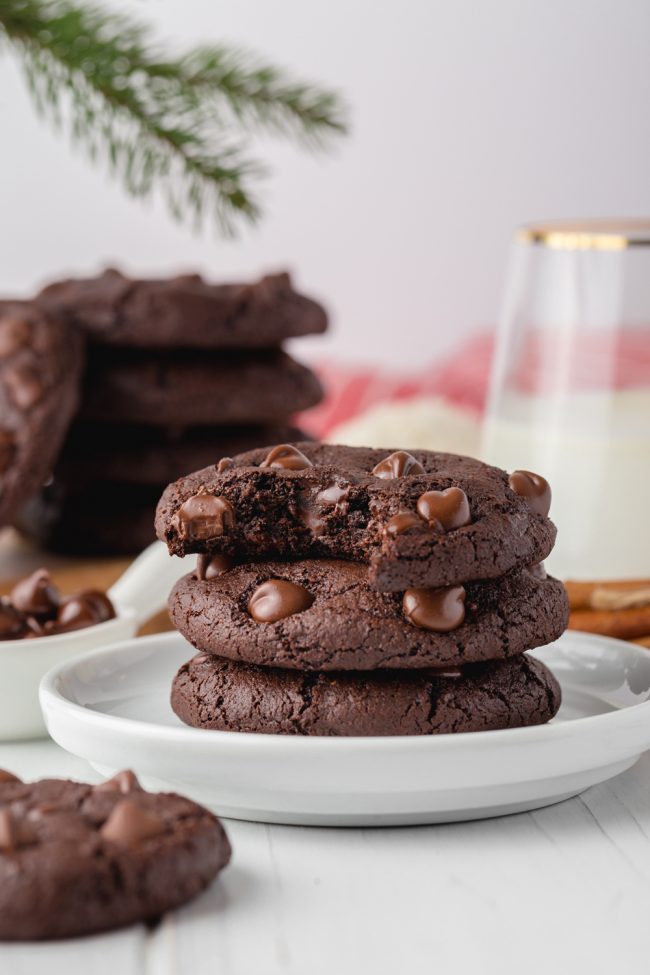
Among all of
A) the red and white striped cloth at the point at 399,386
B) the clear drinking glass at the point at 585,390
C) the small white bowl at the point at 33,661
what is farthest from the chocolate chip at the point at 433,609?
the red and white striped cloth at the point at 399,386

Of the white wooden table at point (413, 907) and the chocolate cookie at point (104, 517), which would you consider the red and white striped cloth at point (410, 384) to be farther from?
the white wooden table at point (413, 907)

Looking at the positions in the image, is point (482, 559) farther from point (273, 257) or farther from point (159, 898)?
point (273, 257)

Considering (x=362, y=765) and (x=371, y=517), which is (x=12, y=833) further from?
(x=371, y=517)

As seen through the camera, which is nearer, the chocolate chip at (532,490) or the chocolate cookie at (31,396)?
the chocolate chip at (532,490)

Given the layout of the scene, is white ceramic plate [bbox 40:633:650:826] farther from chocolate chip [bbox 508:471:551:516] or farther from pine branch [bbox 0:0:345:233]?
pine branch [bbox 0:0:345:233]

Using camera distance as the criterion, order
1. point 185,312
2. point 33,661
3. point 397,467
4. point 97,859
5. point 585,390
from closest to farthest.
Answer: point 97,859 < point 397,467 < point 33,661 < point 585,390 < point 185,312

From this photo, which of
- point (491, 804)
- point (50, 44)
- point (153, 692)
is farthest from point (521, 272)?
point (491, 804)

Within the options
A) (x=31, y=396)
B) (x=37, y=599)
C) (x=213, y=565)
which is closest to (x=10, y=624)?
(x=37, y=599)
